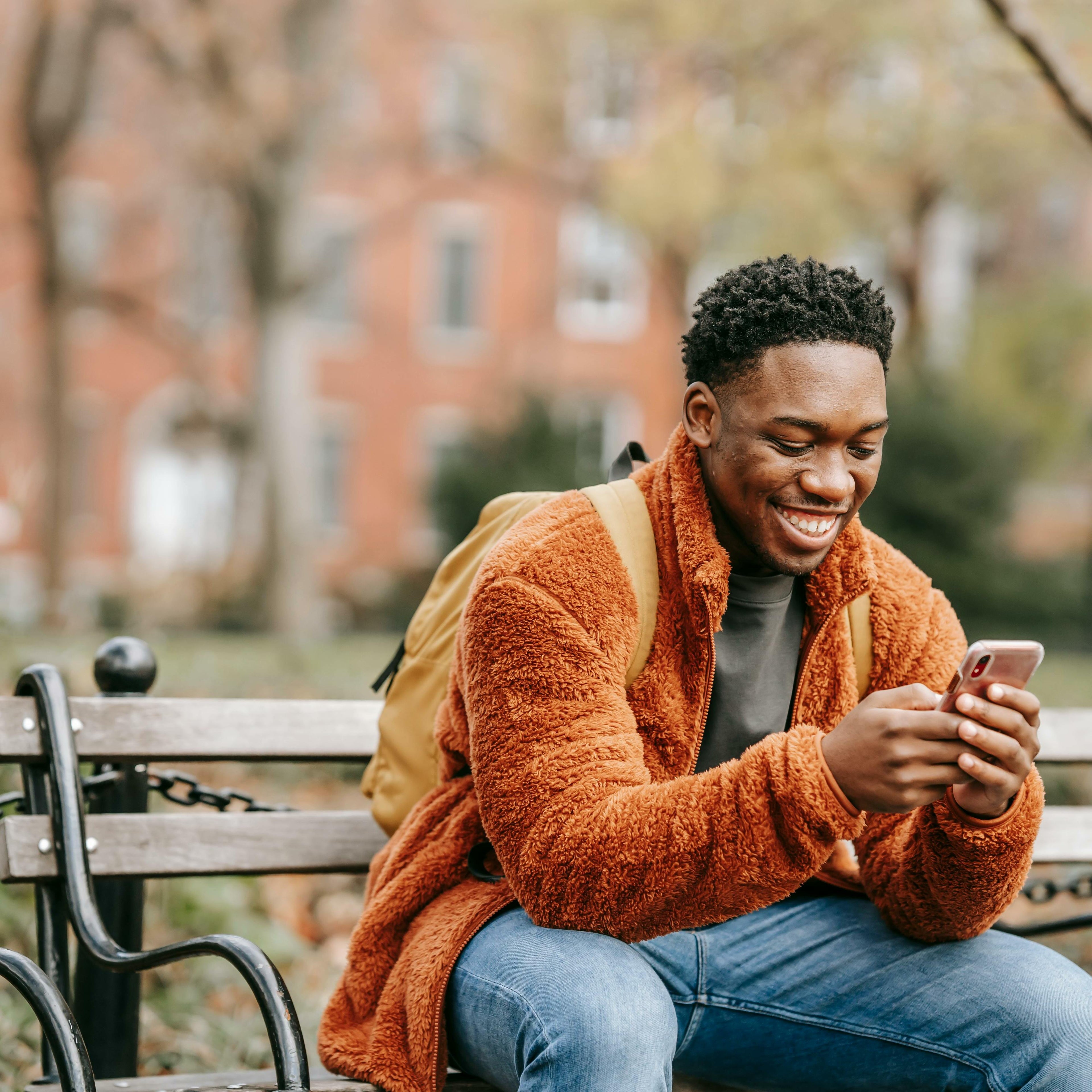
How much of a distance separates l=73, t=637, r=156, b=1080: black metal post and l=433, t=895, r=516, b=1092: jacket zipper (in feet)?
2.37

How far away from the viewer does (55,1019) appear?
188 centimetres

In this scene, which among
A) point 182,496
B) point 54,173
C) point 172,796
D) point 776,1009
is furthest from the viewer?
point 182,496

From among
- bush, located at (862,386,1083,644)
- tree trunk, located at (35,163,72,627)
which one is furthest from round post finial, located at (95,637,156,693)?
bush, located at (862,386,1083,644)

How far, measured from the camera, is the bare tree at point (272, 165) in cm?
1165

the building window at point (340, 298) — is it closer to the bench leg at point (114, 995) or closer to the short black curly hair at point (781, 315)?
the bench leg at point (114, 995)

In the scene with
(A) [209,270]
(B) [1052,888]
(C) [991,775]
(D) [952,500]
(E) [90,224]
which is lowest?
(D) [952,500]

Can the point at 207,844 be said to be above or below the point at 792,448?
below

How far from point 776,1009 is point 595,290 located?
77.7ft

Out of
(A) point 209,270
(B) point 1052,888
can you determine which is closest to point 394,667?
(B) point 1052,888

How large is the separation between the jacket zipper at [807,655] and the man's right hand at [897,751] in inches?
16.1

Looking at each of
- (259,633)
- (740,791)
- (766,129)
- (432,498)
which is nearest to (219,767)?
(740,791)

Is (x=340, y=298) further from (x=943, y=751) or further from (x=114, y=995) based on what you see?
Result: (x=943, y=751)

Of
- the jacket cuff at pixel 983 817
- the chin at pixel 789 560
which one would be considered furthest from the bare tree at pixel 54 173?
the jacket cuff at pixel 983 817

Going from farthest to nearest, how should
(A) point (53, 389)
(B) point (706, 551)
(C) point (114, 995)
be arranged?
(A) point (53, 389) → (C) point (114, 995) → (B) point (706, 551)
